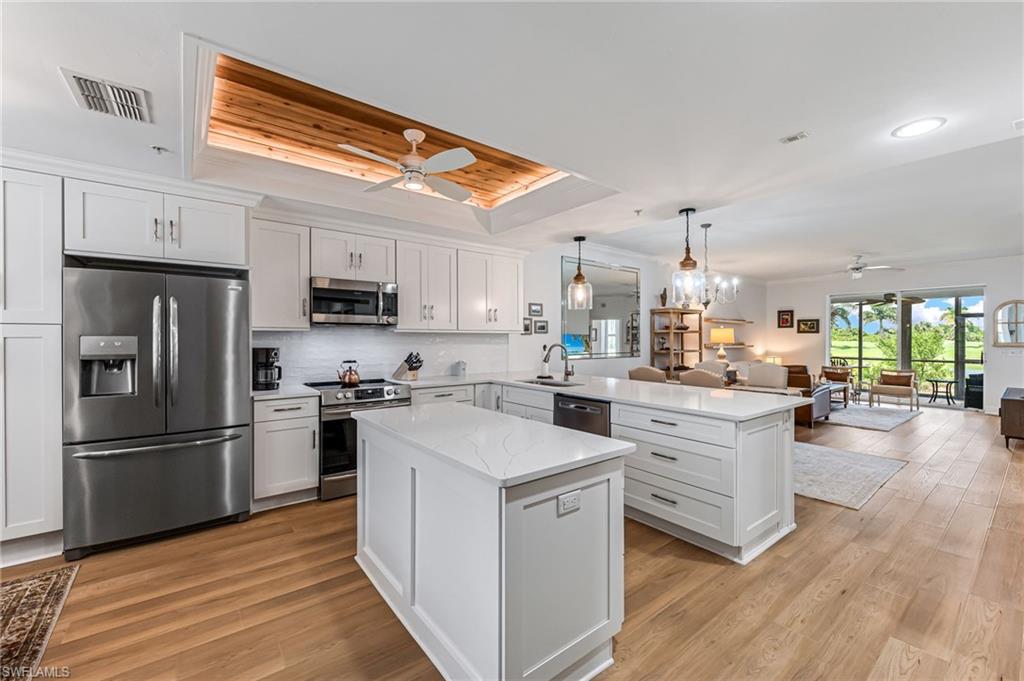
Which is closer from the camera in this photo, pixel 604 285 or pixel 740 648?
pixel 740 648

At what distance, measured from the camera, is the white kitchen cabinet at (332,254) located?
149 inches

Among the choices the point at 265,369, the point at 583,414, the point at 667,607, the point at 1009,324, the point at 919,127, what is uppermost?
the point at 919,127

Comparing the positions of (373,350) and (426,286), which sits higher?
(426,286)

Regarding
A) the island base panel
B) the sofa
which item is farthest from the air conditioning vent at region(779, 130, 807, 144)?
the sofa

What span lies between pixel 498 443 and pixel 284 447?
7.70 ft

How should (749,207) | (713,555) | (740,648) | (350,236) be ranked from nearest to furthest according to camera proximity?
1. (740,648)
2. (713,555)
3. (350,236)
4. (749,207)

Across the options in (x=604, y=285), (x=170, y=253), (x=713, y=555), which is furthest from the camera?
(x=604, y=285)

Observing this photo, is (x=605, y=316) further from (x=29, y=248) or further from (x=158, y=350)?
(x=29, y=248)

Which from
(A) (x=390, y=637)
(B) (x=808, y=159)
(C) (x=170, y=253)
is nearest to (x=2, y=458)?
(C) (x=170, y=253)

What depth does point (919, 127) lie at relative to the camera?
2.24 metres

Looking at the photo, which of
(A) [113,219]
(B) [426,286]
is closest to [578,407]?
(B) [426,286]

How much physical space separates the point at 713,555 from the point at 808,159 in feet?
8.11

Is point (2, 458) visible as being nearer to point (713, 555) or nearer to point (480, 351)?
point (480, 351)

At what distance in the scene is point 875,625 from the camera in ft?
6.65
